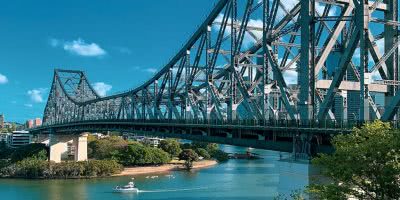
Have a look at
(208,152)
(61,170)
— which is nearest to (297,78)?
(61,170)

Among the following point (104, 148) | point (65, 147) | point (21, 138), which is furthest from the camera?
point (21, 138)

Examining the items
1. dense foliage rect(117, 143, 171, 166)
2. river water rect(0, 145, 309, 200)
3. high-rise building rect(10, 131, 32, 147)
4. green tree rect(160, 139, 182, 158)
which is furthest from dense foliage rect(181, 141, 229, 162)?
high-rise building rect(10, 131, 32, 147)

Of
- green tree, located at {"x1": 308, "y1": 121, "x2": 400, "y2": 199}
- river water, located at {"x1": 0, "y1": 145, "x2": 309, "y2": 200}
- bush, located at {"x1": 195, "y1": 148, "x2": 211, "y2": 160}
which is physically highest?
green tree, located at {"x1": 308, "y1": 121, "x2": 400, "y2": 199}

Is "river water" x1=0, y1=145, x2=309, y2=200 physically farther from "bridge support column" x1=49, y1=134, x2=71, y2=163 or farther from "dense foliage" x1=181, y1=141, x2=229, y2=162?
"dense foliage" x1=181, y1=141, x2=229, y2=162

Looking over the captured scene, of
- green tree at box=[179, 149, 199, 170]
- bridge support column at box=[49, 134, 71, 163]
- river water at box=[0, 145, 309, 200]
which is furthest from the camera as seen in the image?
bridge support column at box=[49, 134, 71, 163]

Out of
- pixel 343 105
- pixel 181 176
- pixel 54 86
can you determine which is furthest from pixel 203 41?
pixel 54 86

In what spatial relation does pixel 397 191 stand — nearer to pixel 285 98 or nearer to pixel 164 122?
pixel 285 98

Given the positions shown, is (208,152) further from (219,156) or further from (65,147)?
(65,147)
